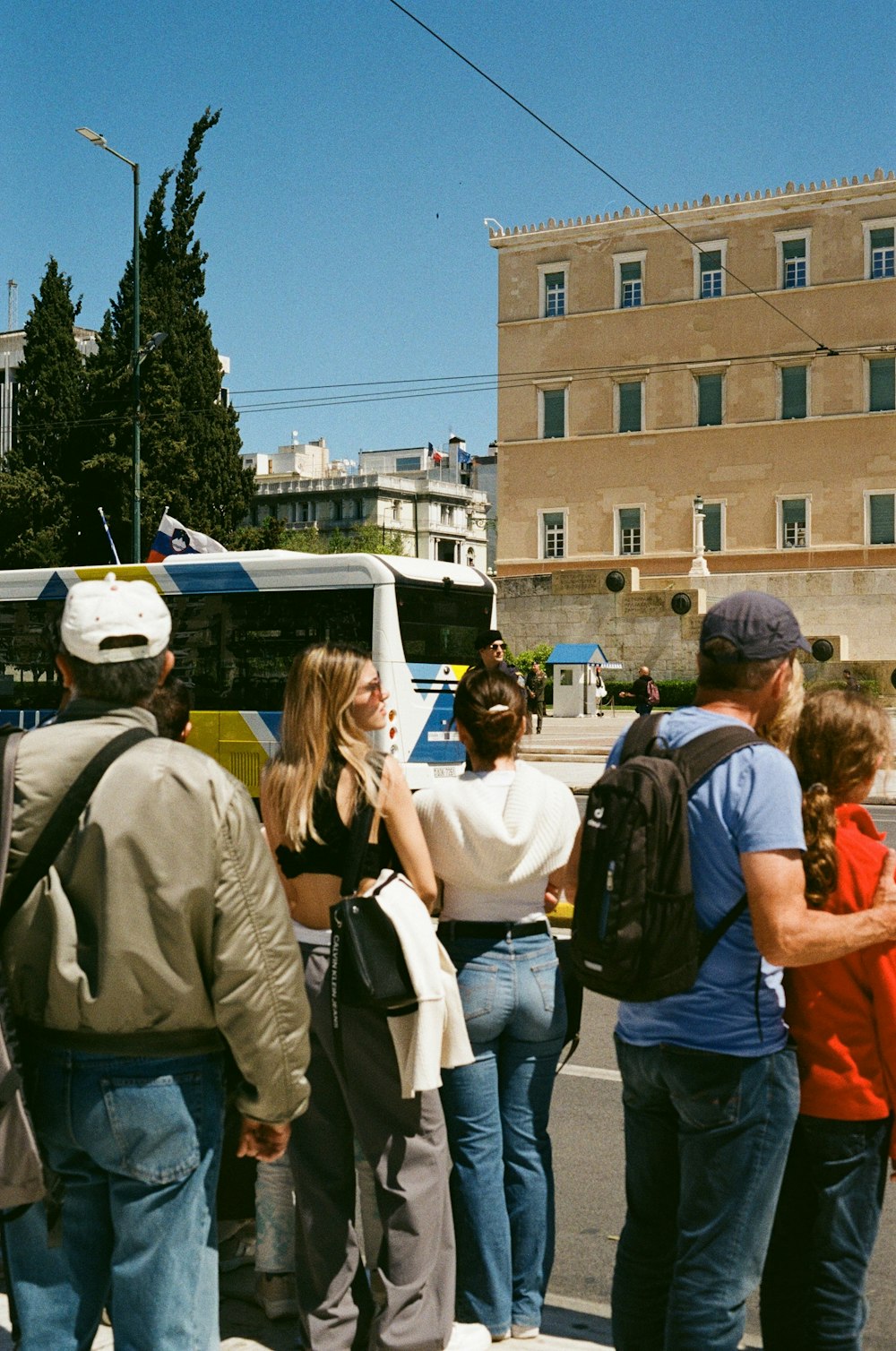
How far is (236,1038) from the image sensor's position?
103 inches

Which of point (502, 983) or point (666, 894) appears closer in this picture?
point (666, 894)

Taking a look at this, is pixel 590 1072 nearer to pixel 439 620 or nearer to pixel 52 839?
pixel 52 839

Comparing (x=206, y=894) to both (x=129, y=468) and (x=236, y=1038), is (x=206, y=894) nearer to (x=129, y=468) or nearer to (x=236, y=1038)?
(x=236, y=1038)

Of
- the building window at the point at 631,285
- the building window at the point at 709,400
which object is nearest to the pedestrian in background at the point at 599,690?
the building window at the point at 709,400

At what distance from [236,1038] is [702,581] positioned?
129ft

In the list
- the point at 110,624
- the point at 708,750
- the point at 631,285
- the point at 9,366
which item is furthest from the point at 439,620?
the point at 9,366

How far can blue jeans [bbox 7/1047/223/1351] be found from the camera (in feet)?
8.48

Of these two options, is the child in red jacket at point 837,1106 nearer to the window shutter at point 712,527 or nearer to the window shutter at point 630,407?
the window shutter at point 712,527

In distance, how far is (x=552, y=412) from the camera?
49969 millimetres

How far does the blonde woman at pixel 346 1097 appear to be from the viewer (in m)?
3.48

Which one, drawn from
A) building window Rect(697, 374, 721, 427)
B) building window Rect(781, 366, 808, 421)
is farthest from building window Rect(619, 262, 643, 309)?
building window Rect(781, 366, 808, 421)

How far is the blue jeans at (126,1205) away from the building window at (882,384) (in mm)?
45622

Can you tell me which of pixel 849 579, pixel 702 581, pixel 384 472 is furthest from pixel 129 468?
pixel 384 472

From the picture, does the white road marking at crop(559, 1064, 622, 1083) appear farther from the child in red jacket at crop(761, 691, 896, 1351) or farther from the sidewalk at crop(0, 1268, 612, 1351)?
the child in red jacket at crop(761, 691, 896, 1351)
